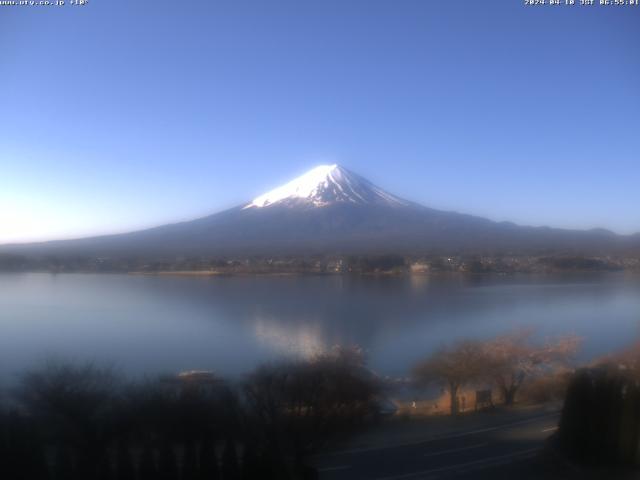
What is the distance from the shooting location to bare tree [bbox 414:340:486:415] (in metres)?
5.48

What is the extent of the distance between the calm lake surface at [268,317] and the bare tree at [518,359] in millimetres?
304

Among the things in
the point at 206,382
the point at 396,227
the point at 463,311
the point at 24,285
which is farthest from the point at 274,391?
the point at 396,227

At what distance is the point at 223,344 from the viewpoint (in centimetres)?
633

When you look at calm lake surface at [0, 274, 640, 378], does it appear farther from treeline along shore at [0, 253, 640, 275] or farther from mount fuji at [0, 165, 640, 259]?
mount fuji at [0, 165, 640, 259]

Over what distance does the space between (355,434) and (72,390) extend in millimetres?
1832

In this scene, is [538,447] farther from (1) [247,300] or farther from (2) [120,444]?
(1) [247,300]

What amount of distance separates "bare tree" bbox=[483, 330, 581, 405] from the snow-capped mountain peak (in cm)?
2643

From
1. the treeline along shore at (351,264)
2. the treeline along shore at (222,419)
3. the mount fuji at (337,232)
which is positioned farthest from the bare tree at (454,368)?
the mount fuji at (337,232)

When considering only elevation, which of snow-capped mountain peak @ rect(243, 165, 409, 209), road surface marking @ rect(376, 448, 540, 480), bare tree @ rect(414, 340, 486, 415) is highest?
snow-capped mountain peak @ rect(243, 165, 409, 209)

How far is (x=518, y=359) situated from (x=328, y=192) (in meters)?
29.6

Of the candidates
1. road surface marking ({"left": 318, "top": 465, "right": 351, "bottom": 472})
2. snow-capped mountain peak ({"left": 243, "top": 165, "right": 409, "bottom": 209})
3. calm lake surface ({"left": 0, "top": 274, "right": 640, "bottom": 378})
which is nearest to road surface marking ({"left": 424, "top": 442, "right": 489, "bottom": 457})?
road surface marking ({"left": 318, "top": 465, "right": 351, "bottom": 472})

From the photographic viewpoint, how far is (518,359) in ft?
18.5

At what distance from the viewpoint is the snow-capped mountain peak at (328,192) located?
33.8 m

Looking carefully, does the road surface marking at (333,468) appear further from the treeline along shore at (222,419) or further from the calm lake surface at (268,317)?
the calm lake surface at (268,317)
